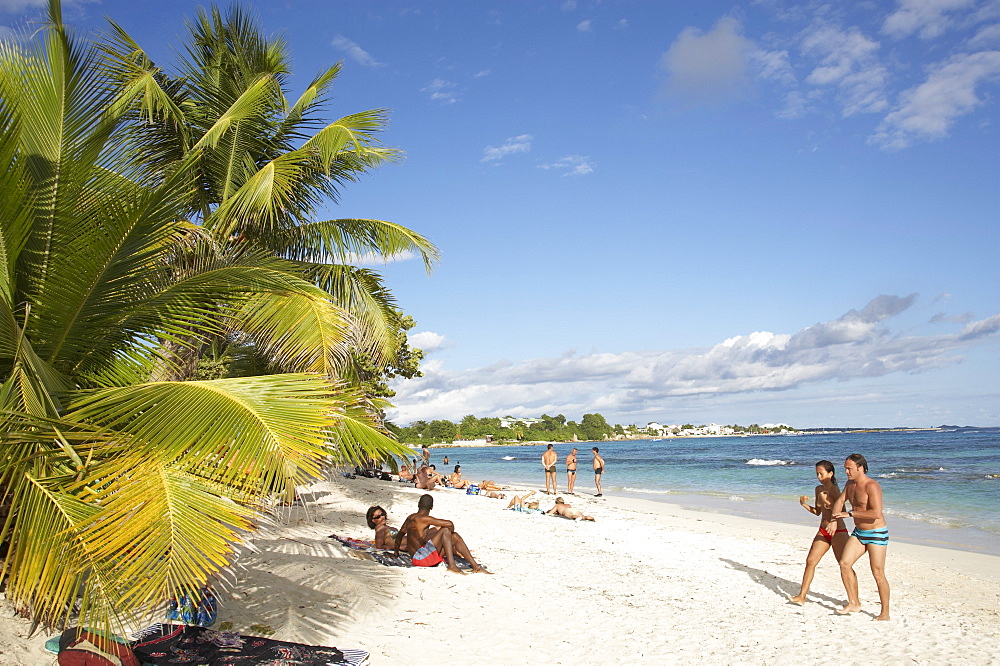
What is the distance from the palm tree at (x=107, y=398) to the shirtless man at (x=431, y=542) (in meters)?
3.49

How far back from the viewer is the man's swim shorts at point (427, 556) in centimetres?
757

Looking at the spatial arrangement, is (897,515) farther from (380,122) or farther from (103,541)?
(103,541)

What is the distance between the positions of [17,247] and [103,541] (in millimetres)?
1751

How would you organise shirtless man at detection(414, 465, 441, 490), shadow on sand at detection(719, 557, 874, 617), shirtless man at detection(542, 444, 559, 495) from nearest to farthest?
shadow on sand at detection(719, 557, 874, 617) < shirtless man at detection(414, 465, 441, 490) < shirtless man at detection(542, 444, 559, 495)

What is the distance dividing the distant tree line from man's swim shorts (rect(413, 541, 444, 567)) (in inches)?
3412

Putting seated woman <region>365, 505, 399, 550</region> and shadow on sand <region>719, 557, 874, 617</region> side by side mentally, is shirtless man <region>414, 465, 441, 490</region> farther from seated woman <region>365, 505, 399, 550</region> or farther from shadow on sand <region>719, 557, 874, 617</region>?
shadow on sand <region>719, 557, 874, 617</region>

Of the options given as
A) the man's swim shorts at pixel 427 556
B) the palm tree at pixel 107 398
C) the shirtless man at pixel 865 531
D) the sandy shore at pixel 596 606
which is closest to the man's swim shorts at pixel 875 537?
Answer: the shirtless man at pixel 865 531

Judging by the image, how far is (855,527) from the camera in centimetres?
653

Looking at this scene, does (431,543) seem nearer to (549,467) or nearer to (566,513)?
(566,513)

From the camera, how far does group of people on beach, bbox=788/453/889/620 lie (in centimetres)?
627

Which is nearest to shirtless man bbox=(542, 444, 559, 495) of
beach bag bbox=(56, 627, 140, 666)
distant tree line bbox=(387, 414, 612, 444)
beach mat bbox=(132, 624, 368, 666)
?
beach mat bbox=(132, 624, 368, 666)

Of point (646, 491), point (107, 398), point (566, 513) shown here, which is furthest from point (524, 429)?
point (107, 398)

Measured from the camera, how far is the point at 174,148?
32.1 feet

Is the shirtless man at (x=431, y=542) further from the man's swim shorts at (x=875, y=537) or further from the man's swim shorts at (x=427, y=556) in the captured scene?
the man's swim shorts at (x=875, y=537)
